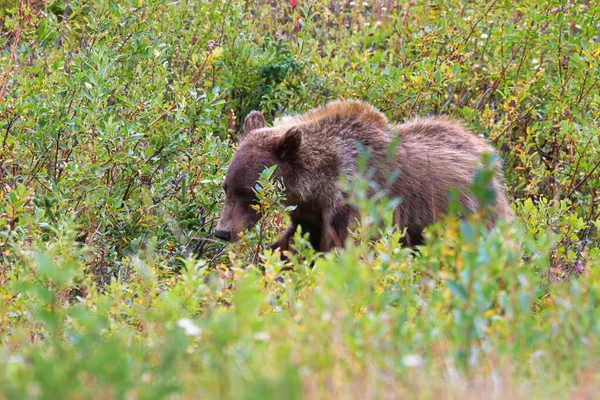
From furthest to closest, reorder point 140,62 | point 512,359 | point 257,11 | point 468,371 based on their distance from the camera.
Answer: point 257,11 < point 140,62 < point 512,359 < point 468,371

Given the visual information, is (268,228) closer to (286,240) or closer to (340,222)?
(286,240)

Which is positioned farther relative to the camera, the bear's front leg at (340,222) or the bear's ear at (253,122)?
the bear's ear at (253,122)

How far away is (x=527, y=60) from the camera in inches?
340

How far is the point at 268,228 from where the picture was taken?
7.03 metres

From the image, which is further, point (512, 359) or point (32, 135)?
point (32, 135)

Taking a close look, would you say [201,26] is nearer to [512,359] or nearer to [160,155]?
[160,155]

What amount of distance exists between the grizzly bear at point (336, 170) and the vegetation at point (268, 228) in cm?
36

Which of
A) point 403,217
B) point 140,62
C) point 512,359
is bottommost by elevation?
point 403,217

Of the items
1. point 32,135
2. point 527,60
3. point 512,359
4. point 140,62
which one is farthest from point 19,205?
point 527,60

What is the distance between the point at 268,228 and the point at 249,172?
74cm

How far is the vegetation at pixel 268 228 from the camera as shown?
275 cm

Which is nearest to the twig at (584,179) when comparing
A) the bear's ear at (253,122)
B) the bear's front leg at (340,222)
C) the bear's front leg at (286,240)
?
the bear's front leg at (340,222)

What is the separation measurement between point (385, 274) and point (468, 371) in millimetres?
1137

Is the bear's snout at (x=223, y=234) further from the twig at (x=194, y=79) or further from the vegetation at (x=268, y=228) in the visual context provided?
the twig at (x=194, y=79)
